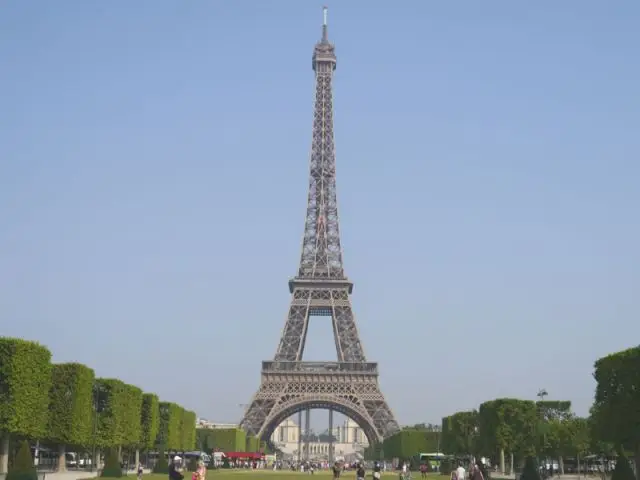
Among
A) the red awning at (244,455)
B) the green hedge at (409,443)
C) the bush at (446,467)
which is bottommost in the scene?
the bush at (446,467)

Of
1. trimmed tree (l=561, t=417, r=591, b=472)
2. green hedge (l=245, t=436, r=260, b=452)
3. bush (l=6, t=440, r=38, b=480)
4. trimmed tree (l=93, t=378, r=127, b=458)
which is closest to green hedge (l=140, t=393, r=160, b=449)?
trimmed tree (l=93, t=378, r=127, b=458)

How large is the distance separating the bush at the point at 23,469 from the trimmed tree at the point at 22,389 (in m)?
12.0

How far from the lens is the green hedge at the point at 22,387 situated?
196 ft

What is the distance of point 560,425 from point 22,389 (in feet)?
179

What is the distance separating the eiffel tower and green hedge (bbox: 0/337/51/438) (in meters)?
64.6

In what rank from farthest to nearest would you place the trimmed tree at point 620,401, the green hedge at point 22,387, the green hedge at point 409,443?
1. the green hedge at point 409,443
2. the green hedge at point 22,387
3. the trimmed tree at point 620,401

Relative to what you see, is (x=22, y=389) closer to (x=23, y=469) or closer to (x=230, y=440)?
(x=23, y=469)

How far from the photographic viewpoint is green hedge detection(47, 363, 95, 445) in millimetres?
70438

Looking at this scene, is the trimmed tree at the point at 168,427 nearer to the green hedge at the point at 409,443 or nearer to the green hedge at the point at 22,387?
the green hedge at the point at 409,443

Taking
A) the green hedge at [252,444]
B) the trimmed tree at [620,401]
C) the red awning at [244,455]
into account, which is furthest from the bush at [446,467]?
the green hedge at [252,444]

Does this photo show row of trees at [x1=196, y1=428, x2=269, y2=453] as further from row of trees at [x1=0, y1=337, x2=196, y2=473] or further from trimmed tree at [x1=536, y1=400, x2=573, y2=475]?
trimmed tree at [x1=536, y1=400, x2=573, y2=475]

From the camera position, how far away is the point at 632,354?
60.5 metres

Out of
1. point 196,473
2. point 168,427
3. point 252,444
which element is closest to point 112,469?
point 196,473

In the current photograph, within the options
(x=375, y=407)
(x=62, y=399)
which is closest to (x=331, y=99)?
(x=375, y=407)
